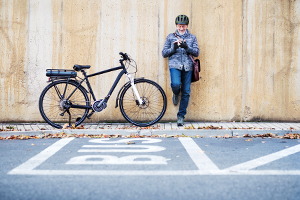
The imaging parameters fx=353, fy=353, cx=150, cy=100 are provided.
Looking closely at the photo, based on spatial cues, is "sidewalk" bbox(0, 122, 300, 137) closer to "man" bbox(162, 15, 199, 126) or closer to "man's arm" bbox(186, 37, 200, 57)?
"man" bbox(162, 15, 199, 126)

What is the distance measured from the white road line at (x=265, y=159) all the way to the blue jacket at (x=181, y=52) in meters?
2.83

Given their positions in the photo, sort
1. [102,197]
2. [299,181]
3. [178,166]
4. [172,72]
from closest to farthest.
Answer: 1. [102,197]
2. [299,181]
3. [178,166]
4. [172,72]

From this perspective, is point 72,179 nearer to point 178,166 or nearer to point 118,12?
point 178,166

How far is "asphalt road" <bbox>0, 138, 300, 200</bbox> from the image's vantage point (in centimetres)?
328

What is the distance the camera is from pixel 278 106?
8.02m

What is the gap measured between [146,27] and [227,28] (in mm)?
1837

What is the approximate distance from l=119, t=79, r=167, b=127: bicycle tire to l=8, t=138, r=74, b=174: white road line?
1787mm

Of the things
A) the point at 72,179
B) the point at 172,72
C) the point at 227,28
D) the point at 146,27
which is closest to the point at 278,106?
the point at 227,28

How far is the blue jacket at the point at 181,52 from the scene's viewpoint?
7363mm

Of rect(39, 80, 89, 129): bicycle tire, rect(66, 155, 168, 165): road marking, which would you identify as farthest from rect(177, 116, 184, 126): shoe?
rect(66, 155, 168, 165): road marking

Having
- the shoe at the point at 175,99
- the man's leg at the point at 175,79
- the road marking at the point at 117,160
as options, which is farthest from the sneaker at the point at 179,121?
the road marking at the point at 117,160

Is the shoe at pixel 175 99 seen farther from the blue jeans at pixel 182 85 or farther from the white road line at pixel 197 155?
the white road line at pixel 197 155

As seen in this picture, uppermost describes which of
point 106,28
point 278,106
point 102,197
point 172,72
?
point 106,28

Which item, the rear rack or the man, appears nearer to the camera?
the rear rack
